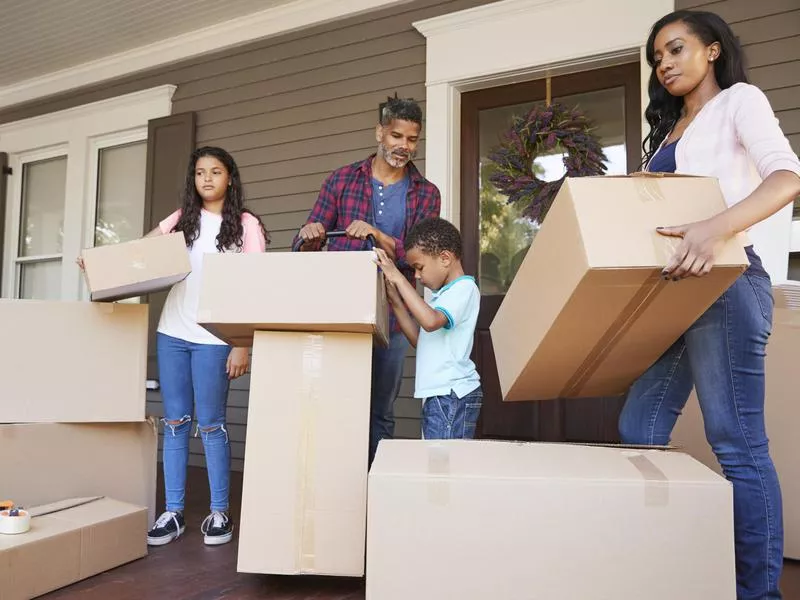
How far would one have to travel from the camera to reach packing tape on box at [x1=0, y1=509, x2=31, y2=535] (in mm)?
1731

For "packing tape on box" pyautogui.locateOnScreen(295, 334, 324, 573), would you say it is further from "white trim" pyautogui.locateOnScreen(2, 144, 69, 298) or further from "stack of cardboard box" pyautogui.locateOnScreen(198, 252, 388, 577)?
"white trim" pyautogui.locateOnScreen(2, 144, 69, 298)

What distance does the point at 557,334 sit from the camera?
1414 mm

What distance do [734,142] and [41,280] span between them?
5143 mm

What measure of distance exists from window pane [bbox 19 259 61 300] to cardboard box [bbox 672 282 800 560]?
4731 mm

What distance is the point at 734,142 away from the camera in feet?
4.51

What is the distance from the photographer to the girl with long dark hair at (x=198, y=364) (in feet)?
7.54

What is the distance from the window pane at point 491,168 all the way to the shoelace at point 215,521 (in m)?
1.70

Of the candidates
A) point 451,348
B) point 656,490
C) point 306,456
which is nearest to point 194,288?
point 306,456

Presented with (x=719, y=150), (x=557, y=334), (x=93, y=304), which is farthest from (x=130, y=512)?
(x=719, y=150)

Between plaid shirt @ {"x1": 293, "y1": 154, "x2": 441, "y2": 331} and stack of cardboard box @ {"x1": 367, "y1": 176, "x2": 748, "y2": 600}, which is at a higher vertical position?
plaid shirt @ {"x1": 293, "y1": 154, "x2": 441, "y2": 331}

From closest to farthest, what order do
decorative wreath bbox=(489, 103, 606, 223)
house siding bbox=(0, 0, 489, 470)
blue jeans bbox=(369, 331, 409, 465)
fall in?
1. blue jeans bbox=(369, 331, 409, 465)
2. decorative wreath bbox=(489, 103, 606, 223)
3. house siding bbox=(0, 0, 489, 470)

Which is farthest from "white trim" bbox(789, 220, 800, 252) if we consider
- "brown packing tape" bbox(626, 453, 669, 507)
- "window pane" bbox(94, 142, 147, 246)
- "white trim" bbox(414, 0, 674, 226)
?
"window pane" bbox(94, 142, 147, 246)

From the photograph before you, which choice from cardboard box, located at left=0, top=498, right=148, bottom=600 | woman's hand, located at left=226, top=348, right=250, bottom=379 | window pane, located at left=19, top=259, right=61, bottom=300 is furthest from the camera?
window pane, located at left=19, top=259, right=61, bottom=300

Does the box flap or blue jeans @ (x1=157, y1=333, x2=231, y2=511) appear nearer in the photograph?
the box flap
